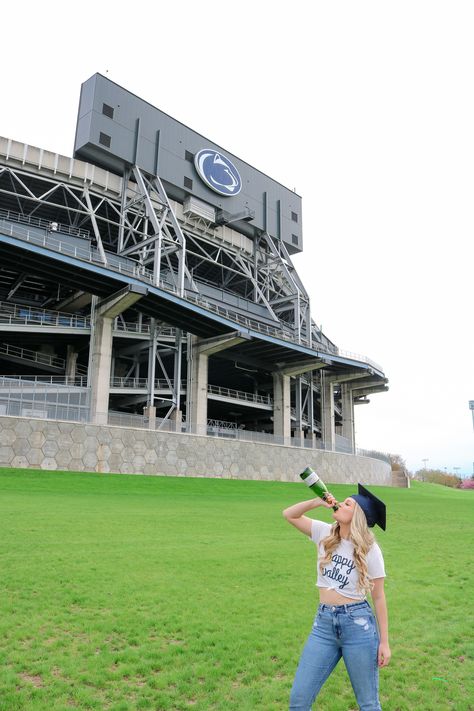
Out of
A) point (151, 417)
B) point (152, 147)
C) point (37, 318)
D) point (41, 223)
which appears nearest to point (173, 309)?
point (151, 417)

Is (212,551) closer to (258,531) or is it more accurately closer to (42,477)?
(258,531)

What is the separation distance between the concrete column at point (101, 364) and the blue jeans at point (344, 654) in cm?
3448

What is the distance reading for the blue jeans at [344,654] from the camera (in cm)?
381

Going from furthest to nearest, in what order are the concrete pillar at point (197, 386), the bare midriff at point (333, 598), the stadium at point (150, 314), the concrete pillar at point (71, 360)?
the concrete pillar at point (71, 360) < the concrete pillar at point (197, 386) < the stadium at point (150, 314) < the bare midriff at point (333, 598)

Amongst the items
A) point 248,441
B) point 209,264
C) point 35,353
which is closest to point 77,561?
point 248,441

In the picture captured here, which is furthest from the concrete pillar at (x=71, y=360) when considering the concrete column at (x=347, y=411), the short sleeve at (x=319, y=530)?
the short sleeve at (x=319, y=530)

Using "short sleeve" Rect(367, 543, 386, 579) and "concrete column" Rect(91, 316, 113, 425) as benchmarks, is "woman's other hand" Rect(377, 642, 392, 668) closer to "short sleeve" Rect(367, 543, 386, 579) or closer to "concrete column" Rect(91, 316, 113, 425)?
"short sleeve" Rect(367, 543, 386, 579)

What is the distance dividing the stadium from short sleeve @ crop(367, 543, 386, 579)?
28.1 metres

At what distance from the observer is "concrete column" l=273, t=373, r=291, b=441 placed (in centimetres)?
5359

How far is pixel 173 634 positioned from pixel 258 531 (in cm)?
918

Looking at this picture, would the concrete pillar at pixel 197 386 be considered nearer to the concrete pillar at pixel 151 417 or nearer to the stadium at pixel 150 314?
the stadium at pixel 150 314

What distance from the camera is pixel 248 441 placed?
41500 millimetres

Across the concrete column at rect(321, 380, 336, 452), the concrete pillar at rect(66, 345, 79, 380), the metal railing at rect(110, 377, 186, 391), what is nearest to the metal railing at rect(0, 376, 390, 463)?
the metal railing at rect(110, 377, 186, 391)

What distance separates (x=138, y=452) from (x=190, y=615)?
87.8 ft
